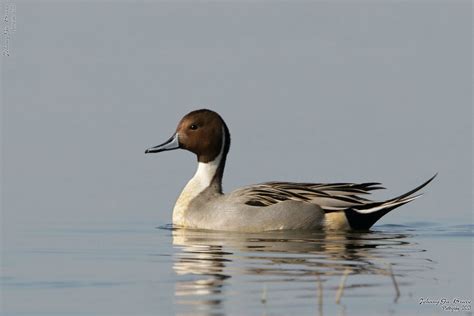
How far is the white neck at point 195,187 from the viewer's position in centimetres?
1447

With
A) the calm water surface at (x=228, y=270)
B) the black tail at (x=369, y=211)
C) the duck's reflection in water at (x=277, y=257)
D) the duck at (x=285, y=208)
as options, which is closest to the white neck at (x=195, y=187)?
the duck at (x=285, y=208)

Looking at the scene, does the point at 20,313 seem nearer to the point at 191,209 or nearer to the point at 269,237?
the point at 269,237

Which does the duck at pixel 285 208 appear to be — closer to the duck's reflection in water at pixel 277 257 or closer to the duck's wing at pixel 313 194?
the duck's wing at pixel 313 194

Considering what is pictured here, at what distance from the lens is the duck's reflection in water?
9905 millimetres

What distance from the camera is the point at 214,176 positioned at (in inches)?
587

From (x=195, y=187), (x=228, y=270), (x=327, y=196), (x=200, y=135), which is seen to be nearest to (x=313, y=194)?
(x=327, y=196)

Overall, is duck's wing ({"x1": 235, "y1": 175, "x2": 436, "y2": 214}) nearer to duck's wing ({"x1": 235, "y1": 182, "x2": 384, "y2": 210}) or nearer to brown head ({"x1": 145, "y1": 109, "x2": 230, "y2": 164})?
duck's wing ({"x1": 235, "y1": 182, "x2": 384, "y2": 210})

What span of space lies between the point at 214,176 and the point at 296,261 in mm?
3938

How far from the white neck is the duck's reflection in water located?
409 millimetres

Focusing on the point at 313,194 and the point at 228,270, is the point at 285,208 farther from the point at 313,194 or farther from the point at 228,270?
the point at 228,270

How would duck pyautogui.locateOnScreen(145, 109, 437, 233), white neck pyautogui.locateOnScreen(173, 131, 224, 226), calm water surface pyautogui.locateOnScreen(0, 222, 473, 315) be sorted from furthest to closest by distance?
1. white neck pyautogui.locateOnScreen(173, 131, 224, 226)
2. duck pyautogui.locateOnScreen(145, 109, 437, 233)
3. calm water surface pyautogui.locateOnScreen(0, 222, 473, 315)

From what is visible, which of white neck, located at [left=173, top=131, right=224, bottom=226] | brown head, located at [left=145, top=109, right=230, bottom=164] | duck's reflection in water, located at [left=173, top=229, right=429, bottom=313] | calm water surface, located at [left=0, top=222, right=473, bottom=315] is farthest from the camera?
brown head, located at [left=145, top=109, right=230, bottom=164]

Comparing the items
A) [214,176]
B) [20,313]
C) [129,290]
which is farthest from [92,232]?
[20,313]

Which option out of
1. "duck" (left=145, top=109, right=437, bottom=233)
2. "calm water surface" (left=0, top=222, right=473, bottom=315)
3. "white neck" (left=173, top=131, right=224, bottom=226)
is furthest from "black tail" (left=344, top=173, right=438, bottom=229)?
"white neck" (left=173, top=131, right=224, bottom=226)
